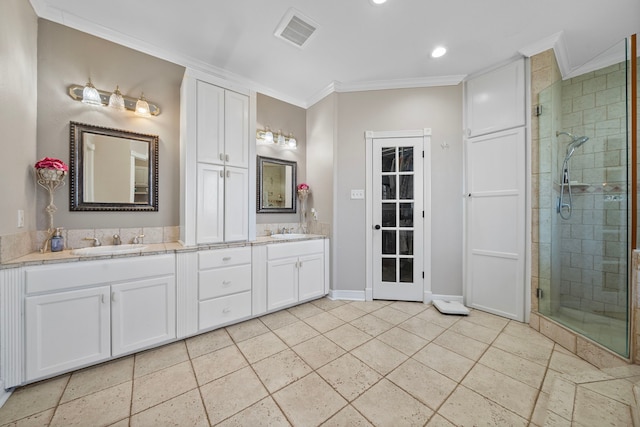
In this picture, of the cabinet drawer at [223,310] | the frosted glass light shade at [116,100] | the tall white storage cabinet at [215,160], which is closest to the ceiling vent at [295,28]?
the tall white storage cabinet at [215,160]

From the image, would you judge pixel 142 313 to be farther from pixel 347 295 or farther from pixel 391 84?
pixel 391 84

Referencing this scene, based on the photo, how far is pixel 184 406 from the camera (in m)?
1.38

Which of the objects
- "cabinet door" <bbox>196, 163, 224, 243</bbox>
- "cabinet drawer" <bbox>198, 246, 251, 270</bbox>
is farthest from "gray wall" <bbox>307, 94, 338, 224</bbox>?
"cabinet door" <bbox>196, 163, 224, 243</bbox>

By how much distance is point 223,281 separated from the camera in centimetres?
229

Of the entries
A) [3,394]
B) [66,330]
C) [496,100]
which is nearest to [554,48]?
[496,100]

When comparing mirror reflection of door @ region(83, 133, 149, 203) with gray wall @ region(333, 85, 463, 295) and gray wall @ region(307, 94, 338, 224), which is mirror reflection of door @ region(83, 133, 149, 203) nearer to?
gray wall @ region(307, 94, 338, 224)

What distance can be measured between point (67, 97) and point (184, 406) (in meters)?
2.58

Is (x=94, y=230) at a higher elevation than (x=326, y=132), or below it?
below

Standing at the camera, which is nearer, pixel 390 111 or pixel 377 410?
pixel 377 410

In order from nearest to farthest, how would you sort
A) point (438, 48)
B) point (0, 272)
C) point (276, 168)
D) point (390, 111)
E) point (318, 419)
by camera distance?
point (318, 419) < point (0, 272) < point (438, 48) < point (390, 111) < point (276, 168)

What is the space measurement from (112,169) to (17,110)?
0.64m

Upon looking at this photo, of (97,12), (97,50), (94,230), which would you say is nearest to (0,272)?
(94,230)

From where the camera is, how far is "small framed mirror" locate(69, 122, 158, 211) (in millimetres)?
2012

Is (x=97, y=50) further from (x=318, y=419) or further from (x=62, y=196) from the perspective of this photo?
(x=318, y=419)
